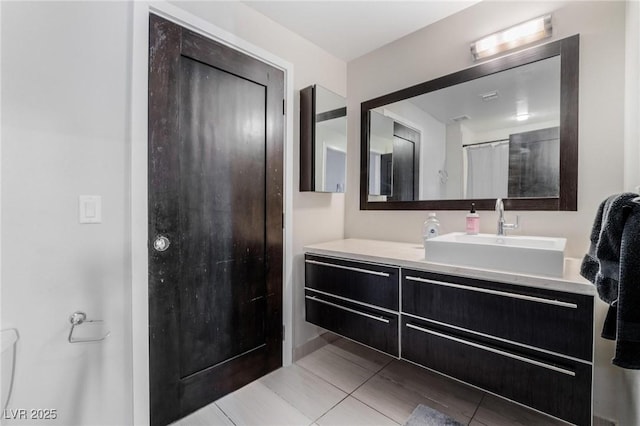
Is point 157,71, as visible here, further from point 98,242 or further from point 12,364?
point 12,364

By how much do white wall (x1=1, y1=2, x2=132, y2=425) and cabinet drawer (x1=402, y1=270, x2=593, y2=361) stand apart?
59.7 inches

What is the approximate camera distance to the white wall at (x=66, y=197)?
1.11 meters

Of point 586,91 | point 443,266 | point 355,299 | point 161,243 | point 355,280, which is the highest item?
point 586,91

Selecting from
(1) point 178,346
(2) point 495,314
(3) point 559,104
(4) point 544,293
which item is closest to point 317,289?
(1) point 178,346

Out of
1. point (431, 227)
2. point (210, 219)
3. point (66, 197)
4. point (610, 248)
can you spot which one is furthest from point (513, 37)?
point (66, 197)

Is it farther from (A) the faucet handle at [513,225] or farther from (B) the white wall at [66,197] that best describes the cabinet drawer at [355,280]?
(B) the white wall at [66,197]

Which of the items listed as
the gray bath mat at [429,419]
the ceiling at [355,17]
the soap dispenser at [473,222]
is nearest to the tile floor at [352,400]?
the gray bath mat at [429,419]

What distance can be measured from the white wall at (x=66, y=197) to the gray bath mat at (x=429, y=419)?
147 cm

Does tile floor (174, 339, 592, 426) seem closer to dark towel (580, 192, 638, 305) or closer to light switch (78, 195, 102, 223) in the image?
dark towel (580, 192, 638, 305)

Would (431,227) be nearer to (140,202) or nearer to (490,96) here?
(490,96)

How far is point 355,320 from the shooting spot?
1784 millimetres

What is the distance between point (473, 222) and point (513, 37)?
1151 mm

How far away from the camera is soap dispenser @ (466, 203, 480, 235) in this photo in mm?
1799

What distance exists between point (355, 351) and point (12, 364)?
1967 mm
